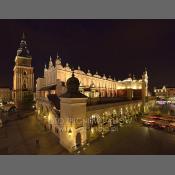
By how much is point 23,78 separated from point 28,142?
21.1 m

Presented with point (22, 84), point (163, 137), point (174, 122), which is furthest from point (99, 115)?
point (22, 84)

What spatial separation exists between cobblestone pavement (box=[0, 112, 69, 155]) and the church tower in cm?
1403

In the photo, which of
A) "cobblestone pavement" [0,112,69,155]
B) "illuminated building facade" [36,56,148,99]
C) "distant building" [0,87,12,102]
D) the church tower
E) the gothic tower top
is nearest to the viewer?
"cobblestone pavement" [0,112,69,155]

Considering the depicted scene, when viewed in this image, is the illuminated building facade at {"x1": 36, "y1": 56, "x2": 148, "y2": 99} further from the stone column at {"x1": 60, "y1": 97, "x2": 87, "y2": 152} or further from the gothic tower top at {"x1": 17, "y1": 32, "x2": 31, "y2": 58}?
the gothic tower top at {"x1": 17, "y1": 32, "x2": 31, "y2": 58}

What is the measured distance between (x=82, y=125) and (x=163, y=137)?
6.63m

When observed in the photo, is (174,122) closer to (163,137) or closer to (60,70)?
(163,137)

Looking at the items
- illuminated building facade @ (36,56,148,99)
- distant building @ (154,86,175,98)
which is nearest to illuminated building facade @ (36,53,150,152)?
illuminated building facade @ (36,56,148,99)

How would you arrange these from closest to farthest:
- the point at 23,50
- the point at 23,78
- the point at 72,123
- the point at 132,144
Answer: the point at 72,123 → the point at 132,144 → the point at 23,78 → the point at 23,50

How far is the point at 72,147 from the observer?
9344 mm

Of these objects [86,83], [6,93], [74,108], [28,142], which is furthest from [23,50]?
[74,108]

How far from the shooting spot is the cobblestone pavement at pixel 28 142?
9110 millimetres

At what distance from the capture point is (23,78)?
29.1 m

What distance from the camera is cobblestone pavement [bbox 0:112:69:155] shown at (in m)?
9.11

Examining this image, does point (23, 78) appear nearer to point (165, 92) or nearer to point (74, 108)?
point (74, 108)
